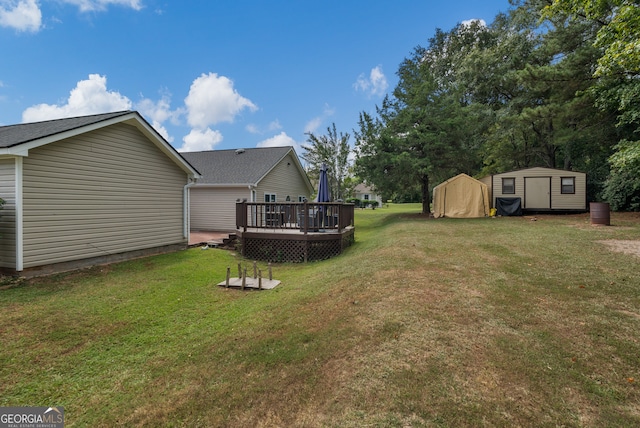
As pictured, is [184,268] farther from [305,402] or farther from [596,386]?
[596,386]

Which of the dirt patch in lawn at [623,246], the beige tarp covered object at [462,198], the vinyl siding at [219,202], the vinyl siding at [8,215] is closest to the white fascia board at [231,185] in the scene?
the vinyl siding at [219,202]

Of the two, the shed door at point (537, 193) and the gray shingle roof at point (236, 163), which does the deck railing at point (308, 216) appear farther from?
the shed door at point (537, 193)

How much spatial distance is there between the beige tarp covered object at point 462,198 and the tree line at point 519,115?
5.22 feet

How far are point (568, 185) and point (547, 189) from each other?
104 cm

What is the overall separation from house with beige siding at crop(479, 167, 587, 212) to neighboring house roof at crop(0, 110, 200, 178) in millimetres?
17773

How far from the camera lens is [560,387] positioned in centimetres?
246

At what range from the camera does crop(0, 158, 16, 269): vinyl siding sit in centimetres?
614

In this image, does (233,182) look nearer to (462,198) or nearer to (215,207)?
(215,207)

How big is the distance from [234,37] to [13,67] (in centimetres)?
894

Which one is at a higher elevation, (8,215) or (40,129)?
(40,129)

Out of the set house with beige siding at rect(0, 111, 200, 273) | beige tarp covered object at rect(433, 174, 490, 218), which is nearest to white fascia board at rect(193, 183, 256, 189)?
house with beige siding at rect(0, 111, 200, 273)

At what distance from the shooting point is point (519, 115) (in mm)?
18391

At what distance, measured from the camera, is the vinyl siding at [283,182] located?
15.8 m

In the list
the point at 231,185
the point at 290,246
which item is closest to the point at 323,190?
the point at 290,246
